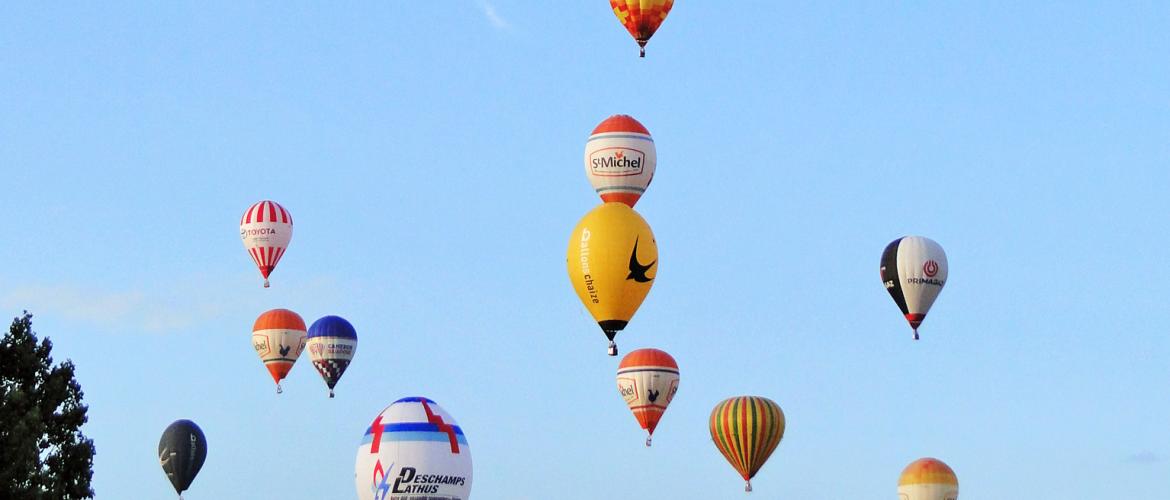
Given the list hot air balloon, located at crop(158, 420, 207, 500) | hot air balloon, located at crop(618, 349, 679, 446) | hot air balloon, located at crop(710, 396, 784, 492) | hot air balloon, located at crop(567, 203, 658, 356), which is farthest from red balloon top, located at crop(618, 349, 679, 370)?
hot air balloon, located at crop(567, 203, 658, 356)

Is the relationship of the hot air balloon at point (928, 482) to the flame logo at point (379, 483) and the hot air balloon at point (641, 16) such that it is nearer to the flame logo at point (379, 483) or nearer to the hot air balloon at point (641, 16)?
the hot air balloon at point (641, 16)

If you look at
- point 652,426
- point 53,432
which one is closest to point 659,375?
point 652,426

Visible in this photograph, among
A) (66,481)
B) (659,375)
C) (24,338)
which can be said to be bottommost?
(66,481)

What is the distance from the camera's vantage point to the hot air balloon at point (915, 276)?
7288 centimetres

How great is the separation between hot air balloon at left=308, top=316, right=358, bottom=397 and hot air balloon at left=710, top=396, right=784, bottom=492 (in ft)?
53.2

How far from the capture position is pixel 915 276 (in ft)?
239

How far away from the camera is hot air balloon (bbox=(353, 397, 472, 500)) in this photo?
51.3 meters

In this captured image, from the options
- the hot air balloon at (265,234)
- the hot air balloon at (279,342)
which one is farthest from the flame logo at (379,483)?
the hot air balloon at (279,342)

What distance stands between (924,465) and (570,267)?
31356 mm

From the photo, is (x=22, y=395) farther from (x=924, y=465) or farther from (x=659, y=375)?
(x=924, y=465)

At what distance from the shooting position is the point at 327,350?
83.9m

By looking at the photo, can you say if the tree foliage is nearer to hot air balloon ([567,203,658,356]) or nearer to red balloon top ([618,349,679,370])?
hot air balloon ([567,203,658,356])

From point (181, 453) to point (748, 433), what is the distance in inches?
840

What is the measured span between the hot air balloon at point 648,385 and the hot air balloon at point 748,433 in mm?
2661
